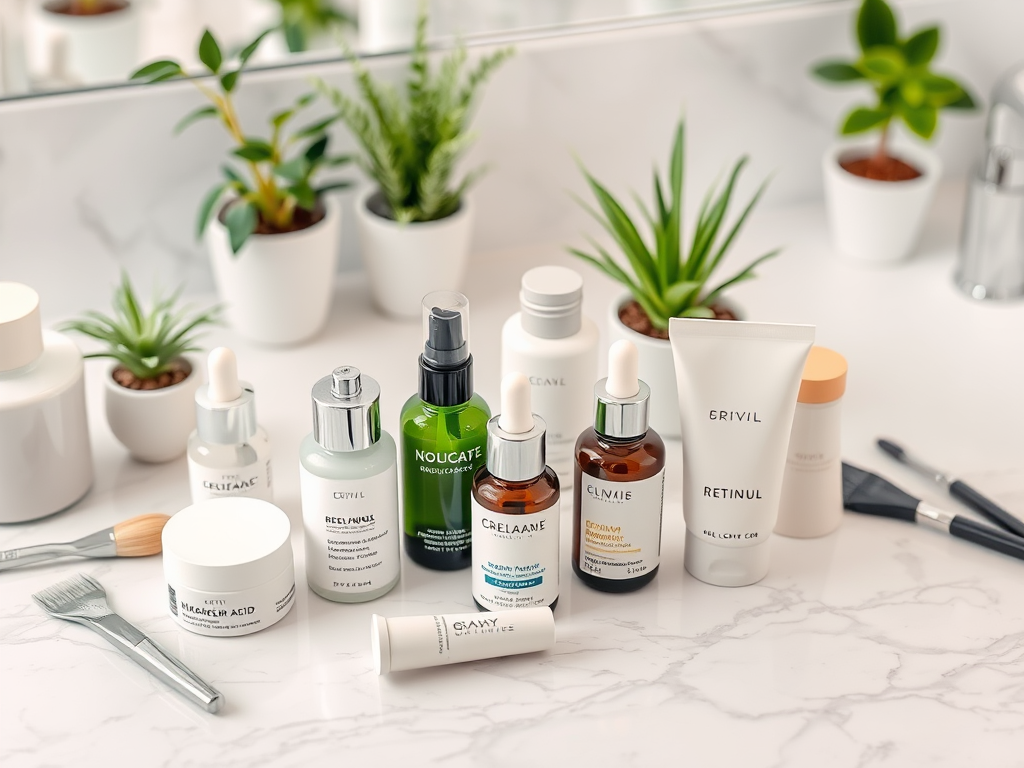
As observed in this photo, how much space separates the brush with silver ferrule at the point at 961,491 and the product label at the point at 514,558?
34 centimetres

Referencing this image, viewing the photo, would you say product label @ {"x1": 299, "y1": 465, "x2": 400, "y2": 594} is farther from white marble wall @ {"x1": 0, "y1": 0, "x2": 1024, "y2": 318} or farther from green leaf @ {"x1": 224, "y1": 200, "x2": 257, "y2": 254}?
white marble wall @ {"x1": 0, "y1": 0, "x2": 1024, "y2": 318}

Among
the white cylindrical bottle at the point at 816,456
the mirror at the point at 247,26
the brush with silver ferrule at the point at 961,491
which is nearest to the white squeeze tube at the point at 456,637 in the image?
the white cylindrical bottle at the point at 816,456

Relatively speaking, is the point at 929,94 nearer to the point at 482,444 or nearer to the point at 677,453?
the point at 677,453

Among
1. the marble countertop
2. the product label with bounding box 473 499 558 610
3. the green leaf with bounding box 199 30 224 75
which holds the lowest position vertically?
the marble countertop

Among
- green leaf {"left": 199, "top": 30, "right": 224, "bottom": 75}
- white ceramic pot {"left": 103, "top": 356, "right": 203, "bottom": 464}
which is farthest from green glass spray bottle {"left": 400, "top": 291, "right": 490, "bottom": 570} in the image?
green leaf {"left": 199, "top": 30, "right": 224, "bottom": 75}

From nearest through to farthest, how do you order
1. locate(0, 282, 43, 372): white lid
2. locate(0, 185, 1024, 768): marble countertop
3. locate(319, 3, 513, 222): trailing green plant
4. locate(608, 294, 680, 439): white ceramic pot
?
locate(0, 185, 1024, 768): marble countertop < locate(0, 282, 43, 372): white lid < locate(608, 294, 680, 439): white ceramic pot < locate(319, 3, 513, 222): trailing green plant

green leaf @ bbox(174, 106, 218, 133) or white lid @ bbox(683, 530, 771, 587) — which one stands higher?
green leaf @ bbox(174, 106, 218, 133)

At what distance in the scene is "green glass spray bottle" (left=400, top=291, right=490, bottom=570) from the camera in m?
0.85

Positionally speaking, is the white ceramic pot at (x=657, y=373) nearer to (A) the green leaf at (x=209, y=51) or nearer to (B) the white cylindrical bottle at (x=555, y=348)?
(B) the white cylindrical bottle at (x=555, y=348)

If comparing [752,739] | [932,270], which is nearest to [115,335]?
[752,739]

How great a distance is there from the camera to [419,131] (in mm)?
1157

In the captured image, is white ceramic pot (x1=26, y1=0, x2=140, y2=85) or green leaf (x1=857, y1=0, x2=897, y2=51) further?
green leaf (x1=857, y1=0, x2=897, y2=51)

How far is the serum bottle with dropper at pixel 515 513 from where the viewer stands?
0.80 meters

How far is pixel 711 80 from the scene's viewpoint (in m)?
1.31
